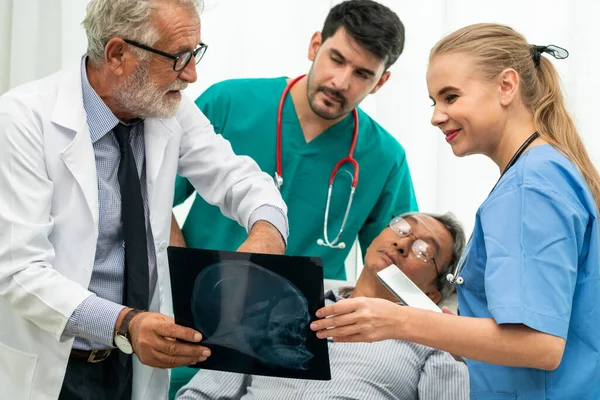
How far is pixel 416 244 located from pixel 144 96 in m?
0.97

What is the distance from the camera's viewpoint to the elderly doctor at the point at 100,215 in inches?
64.9

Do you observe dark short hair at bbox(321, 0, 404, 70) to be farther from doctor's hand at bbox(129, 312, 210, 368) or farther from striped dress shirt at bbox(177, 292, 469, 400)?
doctor's hand at bbox(129, 312, 210, 368)

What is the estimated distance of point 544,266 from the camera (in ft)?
4.31

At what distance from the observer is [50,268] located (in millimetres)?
1666

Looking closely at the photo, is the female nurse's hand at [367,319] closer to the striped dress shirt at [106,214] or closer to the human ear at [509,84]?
the human ear at [509,84]

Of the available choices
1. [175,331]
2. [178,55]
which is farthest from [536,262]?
[178,55]

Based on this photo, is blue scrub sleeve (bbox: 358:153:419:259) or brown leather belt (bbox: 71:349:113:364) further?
blue scrub sleeve (bbox: 358:153:419:259)

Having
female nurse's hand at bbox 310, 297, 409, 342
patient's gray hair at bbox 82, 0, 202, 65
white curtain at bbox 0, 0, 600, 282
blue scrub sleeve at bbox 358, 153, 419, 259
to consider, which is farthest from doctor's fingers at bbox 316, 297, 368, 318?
white curtain at bbox 0, 0, 600, 282

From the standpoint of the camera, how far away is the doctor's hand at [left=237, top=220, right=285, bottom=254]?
1.87 m

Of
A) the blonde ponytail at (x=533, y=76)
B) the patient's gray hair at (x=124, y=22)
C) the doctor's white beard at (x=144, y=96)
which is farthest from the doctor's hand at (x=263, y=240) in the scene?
the blonde ponytail at (x=533, y=76)

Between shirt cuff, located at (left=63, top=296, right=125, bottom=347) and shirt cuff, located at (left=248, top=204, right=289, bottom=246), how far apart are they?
450 mm

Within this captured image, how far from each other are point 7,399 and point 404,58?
178 cm

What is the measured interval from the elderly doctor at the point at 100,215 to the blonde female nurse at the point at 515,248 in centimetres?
52

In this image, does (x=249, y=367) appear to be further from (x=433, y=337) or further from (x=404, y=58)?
(x=404, y=58)
